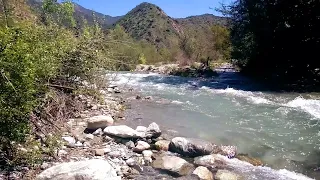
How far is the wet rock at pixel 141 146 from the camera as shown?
7.68 meters

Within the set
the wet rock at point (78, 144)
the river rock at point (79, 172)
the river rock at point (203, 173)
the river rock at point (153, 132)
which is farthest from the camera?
the river rock at point (153, 132)

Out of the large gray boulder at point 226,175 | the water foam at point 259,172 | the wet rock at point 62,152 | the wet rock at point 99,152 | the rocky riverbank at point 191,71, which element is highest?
the rocky riverbank at point 191,71

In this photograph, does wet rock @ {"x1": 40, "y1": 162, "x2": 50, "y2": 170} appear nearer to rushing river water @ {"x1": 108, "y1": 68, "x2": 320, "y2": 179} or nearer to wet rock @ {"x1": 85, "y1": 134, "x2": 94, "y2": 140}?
wet rock @ {"x1": 85, "y1": 134, "x2": 94, "y2": 140}

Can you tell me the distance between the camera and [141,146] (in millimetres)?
7797

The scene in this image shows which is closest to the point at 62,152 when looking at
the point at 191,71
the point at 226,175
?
the point at 226,175

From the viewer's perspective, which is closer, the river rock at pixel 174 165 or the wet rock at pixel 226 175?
the wet rock at pixel 226 175

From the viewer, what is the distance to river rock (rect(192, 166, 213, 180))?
21.6 ft

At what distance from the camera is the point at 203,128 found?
→ 413 inches

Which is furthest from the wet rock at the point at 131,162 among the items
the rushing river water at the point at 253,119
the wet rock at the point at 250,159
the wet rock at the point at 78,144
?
the rushing river water at the point at 253,119

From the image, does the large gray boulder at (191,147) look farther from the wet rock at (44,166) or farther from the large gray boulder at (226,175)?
the wet rock at (44,166)

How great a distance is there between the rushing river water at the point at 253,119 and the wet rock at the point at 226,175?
96 centimetres

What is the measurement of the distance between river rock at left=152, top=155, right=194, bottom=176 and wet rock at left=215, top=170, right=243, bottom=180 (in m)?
→ 0.57

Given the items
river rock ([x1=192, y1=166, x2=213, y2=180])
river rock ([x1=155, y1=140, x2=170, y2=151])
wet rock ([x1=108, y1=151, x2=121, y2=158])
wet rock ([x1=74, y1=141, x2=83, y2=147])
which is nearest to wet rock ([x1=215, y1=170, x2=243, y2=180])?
river rock ([x1=192, y1=166, x2=213, y2=180])

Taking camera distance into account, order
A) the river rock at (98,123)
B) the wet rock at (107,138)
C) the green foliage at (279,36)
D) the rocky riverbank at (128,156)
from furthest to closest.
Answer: the green foliage at (279,36) → the river rock at (98,123) → the wet rock at (107,138) → the rocky riverbank at (128,156)
